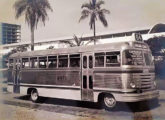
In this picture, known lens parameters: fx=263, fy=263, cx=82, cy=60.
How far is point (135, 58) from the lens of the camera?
35.6 ft

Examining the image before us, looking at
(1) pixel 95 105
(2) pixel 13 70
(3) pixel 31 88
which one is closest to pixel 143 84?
(1) pixel 95 105

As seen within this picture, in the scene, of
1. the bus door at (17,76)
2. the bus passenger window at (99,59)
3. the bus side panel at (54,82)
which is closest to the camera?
the bus passenger window at (99,59)

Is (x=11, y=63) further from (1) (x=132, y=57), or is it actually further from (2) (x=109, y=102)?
(1) (x=132, y=57)

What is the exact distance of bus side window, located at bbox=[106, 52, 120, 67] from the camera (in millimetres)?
10820

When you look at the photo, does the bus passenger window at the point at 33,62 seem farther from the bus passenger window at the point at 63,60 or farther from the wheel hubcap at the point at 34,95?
the bus passenger window at the point at 63,60

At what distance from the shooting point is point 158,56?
94.6ft

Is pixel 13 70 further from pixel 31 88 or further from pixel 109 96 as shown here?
pixel 109 96

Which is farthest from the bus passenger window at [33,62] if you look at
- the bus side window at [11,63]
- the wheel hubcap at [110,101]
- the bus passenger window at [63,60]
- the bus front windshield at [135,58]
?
the bus front windshield at [135,58]

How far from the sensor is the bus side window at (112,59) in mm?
10820

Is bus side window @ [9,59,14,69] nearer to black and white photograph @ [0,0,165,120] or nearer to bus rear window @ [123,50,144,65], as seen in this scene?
black and white photograph @ [0,0,165,120]

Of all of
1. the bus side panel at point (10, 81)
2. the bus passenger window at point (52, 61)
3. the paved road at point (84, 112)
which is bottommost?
the paved road at point (84, 112)

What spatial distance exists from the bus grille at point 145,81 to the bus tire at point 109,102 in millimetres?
1248

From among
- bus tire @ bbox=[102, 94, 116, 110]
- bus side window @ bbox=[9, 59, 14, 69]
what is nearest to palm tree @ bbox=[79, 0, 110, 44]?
bus side window @ bbox=[9, 59, 14, 69]

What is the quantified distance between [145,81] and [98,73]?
1994mm
